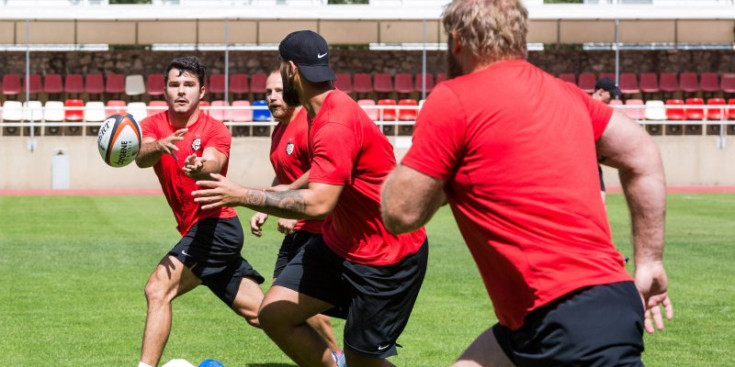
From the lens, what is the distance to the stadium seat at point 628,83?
40312mm

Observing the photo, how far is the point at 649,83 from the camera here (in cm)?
4106

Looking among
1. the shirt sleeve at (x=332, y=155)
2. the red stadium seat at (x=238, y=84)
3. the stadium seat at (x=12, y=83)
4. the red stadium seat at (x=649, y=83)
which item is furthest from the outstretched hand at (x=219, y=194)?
the red stadium seat at (x=649, y=83)

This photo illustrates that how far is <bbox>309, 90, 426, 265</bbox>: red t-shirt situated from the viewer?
5820 millimetres

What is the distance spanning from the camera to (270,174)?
3189cm

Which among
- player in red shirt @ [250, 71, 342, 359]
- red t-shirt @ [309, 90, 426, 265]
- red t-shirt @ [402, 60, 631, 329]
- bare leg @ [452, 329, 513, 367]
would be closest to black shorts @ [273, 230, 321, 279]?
player in red shirt @ [250, 71, 342, 359]

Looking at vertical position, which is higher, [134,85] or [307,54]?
[134,85]

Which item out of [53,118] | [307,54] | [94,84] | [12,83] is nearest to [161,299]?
[307,54]

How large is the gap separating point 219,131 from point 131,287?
5.05 meters

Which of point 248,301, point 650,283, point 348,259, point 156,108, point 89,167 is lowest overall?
point 89,167

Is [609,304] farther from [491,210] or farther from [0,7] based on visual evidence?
[0,7]

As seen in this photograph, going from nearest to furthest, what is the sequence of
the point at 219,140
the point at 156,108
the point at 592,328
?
the point at 592,328, the point at 219,140, the point at 156,108

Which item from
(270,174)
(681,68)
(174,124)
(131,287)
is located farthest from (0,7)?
(174,124)

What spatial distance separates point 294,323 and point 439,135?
8.77 ft

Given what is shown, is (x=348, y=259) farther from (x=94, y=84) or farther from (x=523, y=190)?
(x=94, y=84)
